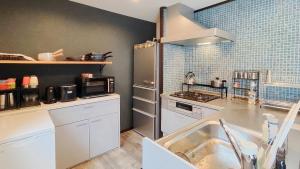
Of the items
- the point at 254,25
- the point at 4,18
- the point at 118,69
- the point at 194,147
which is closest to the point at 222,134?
the point at 194,147

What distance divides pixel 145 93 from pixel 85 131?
44.6 inches

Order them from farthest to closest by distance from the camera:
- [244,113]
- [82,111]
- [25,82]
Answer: [82,111], [25,82], [244,113]

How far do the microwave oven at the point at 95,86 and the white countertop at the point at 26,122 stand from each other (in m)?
0.29

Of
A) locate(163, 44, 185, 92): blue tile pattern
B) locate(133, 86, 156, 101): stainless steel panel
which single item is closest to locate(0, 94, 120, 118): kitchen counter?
locate(133, 86, 156, 101): stainless steel panel

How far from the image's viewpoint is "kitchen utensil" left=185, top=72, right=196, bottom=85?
8.84 feet

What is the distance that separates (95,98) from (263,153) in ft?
6.69

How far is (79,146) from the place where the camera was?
207cm

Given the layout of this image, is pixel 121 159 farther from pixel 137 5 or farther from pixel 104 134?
pixel 137 5

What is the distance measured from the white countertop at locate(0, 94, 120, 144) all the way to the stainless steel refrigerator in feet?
3.94

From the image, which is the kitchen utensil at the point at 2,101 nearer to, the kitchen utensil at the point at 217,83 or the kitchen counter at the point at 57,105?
the kitchen counter at the point at 57,105

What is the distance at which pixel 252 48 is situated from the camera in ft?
6.98

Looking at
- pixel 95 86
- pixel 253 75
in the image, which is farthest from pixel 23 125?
pixel 253 75

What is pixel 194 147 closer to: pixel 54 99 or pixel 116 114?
pixel 116 114

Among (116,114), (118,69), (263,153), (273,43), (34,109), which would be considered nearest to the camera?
(263,153)
